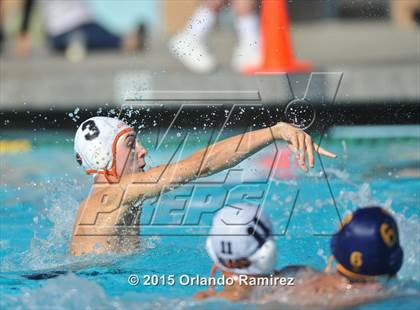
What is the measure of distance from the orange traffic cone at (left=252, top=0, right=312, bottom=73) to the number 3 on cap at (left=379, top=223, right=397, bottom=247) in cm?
523

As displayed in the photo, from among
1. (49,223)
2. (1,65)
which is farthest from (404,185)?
(1,65)

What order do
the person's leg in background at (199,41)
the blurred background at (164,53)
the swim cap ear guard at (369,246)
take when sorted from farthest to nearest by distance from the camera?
the person's leg in background at (199,41) < the blurred background at (164,53) < the swim cap ear guard at (369,246)

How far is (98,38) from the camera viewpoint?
10.6m

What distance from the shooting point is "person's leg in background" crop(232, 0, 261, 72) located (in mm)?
8766

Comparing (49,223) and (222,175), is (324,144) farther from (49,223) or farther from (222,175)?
(49,223)

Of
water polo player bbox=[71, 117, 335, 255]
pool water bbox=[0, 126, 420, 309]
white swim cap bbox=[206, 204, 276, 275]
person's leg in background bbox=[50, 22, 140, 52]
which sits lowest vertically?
person's leg in background bbox=[50, 22, 140, 52]

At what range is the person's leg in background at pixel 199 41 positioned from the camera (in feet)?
28.7

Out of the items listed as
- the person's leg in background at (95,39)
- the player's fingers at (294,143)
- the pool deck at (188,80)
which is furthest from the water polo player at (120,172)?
the person's leg in background at (95,39)

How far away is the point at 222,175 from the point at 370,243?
11.0 ft

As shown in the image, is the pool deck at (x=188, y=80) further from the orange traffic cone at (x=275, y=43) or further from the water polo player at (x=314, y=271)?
the water polo player at (x=314, y=271)

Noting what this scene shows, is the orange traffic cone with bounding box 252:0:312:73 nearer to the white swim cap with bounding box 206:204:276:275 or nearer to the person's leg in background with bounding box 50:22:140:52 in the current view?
the person's leg in background with bounding box 50:22:140:52

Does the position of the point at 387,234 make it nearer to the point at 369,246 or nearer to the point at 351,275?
the point at 369,246

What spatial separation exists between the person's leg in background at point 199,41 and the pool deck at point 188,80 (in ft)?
0.45

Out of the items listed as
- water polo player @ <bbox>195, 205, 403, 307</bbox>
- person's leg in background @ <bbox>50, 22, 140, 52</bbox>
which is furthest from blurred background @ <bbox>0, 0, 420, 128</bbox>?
water polo player @ <bbox>195, 205, 403, 307</bbox>
